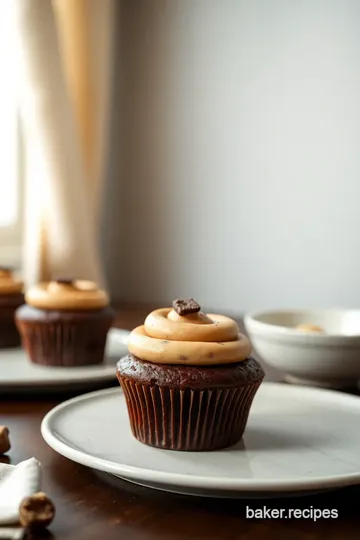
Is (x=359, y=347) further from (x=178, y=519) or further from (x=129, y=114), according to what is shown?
(x=129, y=114)

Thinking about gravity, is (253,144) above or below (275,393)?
above

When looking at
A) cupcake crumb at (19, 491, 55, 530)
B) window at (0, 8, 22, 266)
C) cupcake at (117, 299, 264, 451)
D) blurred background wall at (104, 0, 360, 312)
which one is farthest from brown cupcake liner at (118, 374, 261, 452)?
window at (0, 8, 22, 266)

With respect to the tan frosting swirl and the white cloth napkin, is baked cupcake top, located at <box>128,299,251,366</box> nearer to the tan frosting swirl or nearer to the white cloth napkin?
the tan frosting swirl

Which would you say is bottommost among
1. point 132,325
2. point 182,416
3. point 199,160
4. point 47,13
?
point 132,325

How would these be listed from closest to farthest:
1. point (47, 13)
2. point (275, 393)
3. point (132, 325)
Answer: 1. point (275, 393)
2. point (132, 325)
3. point (47, 13)

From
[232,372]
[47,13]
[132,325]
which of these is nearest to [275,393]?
[232,372]

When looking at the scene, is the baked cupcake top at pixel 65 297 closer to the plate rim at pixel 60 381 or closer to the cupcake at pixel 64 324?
the cupcake at pixel 64 324
